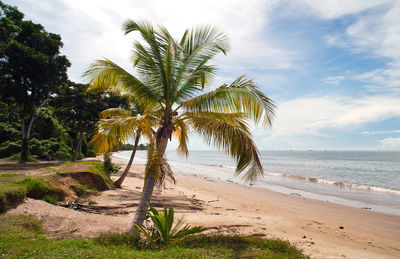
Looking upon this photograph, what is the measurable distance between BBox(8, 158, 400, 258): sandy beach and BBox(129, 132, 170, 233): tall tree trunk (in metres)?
0.36

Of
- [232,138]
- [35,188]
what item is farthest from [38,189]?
[232,138]

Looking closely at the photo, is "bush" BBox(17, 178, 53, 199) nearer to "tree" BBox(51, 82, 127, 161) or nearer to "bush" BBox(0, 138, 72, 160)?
"tree" BBox(51, 82, 127, 161)

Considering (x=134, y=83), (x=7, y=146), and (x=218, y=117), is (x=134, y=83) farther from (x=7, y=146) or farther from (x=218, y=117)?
(x=7, y=146)

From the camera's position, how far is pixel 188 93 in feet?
20.9

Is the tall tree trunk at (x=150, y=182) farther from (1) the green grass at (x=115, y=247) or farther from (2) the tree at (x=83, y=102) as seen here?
(2) the tree at (x=83, y=102)

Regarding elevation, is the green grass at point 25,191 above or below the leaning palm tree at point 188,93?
below

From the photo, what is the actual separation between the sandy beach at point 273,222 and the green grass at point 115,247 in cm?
72

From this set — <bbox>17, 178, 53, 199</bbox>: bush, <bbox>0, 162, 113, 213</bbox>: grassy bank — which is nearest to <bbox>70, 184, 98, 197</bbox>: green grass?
<bbox>0, 162, 113, 213</bbox>: grassy bank

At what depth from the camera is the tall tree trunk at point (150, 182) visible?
5.40 m

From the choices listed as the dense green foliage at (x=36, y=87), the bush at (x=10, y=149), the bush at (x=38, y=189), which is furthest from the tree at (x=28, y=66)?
the bush at (x=38, y=189)

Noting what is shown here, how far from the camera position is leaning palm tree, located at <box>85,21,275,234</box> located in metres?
5.75

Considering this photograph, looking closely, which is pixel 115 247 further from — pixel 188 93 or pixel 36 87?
pixel 36 87

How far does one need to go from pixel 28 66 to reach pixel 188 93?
13.5m

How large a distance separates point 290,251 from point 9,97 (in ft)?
58.1
